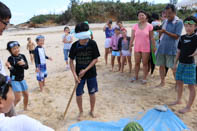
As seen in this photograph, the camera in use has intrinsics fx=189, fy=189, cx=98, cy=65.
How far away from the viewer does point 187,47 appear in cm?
350

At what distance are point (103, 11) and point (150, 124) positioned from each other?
38.4 m

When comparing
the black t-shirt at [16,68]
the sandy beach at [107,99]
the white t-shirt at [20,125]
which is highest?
the white t-shirt at [20,125]

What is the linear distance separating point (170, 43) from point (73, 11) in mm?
34805

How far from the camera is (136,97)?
4445 millimetres

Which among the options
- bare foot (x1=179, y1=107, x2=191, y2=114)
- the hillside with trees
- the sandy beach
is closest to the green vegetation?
the hillside with trees

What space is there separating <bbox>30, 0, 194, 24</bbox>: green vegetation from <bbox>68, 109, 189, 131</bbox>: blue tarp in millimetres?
33240

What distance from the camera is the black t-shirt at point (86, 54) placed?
10.9 ft

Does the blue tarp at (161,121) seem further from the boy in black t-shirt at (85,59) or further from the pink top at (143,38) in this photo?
the pink top at (143,38)

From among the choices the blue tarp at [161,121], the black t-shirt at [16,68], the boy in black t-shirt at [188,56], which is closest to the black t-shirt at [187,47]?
the boy in black t-shirt at [188,56]

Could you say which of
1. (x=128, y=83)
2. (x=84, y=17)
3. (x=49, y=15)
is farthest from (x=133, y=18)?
(x=128, y=83)

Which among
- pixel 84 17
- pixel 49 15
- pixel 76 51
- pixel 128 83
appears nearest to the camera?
pixel 76 51

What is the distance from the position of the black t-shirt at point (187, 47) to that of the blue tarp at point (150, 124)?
104 cm

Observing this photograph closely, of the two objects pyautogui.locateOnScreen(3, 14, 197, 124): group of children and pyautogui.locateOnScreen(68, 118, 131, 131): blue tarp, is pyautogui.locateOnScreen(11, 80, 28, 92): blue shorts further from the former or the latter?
pyautogui.locateOnScreen(68, 118, 131, 131): blue tarp

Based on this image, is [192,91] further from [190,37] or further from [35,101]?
[35,101]
